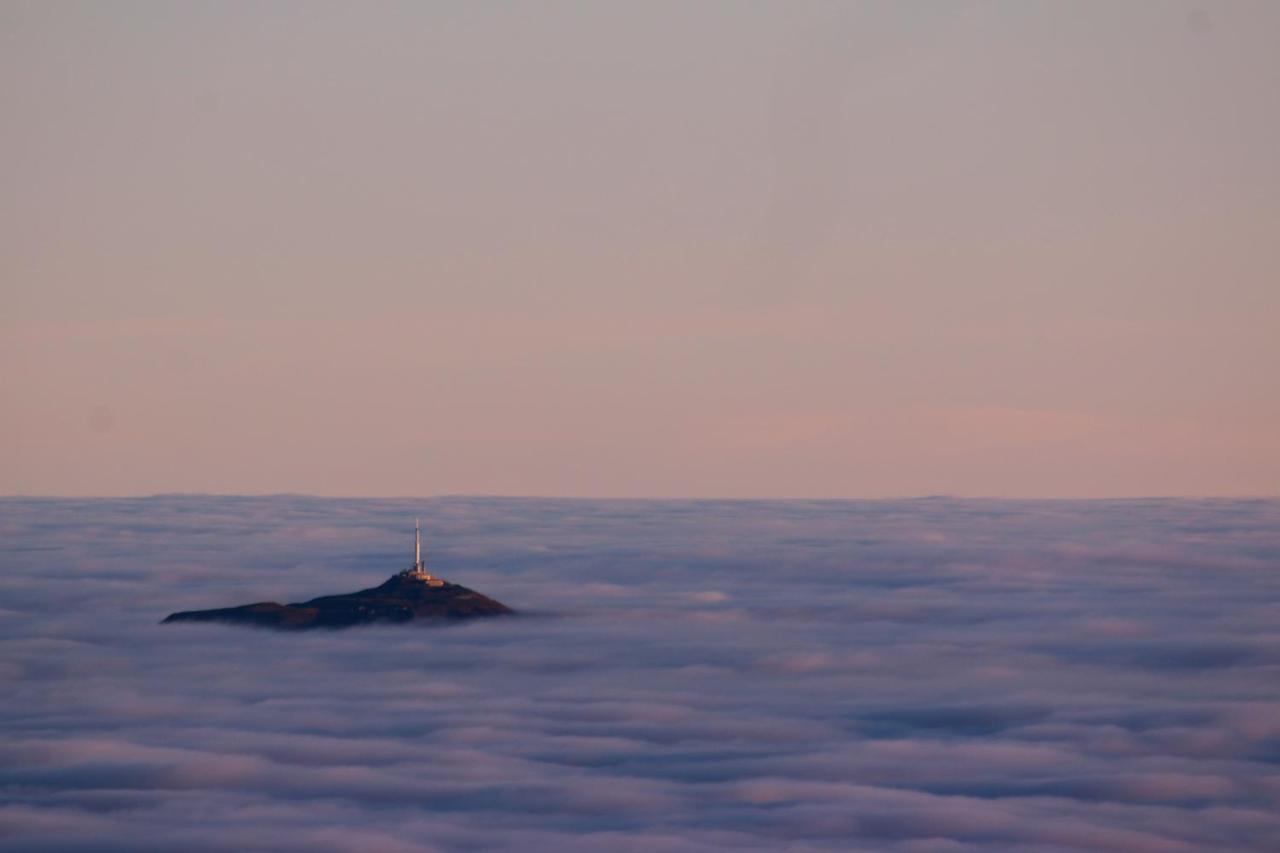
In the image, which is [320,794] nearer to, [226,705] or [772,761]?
[772,761]

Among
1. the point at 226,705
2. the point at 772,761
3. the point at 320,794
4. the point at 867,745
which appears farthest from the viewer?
the point at 226,705

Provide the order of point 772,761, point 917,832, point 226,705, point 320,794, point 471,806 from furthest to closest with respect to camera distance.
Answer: point 226,705 < point 772,761 < point 320,794 < point 471,806 < point 917,832

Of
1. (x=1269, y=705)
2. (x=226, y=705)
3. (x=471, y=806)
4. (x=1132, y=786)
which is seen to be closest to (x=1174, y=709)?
(x=1269, y=705)

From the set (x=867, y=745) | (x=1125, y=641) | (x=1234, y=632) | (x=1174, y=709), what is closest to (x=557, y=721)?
(x=867, y=745)

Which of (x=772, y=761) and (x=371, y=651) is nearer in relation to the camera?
(x=772, y=761)

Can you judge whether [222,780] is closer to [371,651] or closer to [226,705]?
[226,705]

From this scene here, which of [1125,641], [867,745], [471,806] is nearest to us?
[471,806]

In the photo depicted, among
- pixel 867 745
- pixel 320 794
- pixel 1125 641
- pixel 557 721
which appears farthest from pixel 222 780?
pixel 1125 641

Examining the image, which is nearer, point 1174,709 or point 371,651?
point 1174,709

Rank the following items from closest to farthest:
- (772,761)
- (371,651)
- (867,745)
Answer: (772,761) → (867,745) → (371,651)
